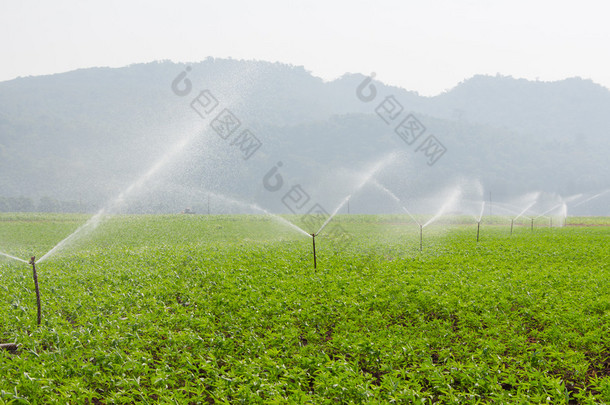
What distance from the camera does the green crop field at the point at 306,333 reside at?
6.86 metres

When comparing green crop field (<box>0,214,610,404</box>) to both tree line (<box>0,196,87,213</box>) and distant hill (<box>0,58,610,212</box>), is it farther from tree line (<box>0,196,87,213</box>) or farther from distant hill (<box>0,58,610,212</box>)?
tree line (<box>0,196,87,213</box>)

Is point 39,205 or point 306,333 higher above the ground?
point 39,205

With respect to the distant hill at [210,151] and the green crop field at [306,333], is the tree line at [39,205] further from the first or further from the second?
the green crop field at [306,333]

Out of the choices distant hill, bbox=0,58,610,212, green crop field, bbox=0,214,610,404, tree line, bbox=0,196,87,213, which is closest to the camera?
green crop field, bbox=0,214,610,404

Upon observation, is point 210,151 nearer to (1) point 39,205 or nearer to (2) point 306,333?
(1) point 39,205

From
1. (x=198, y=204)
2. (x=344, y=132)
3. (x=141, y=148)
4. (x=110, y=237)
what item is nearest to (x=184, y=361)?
(x=110, y=237)

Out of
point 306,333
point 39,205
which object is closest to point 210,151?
point 39,205

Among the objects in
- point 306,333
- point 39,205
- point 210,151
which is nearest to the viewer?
point 306,333

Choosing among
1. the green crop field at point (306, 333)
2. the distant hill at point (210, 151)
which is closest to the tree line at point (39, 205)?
the distant hill at point (210, 151)

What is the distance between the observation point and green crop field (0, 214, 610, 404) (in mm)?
6855

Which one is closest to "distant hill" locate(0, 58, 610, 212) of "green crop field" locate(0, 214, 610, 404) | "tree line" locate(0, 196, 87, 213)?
"tree line" locate(0, 196, 87, 213)

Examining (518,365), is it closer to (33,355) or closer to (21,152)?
(33,355)

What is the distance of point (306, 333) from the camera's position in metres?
9.54

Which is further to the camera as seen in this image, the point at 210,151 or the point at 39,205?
the point at 210,151
